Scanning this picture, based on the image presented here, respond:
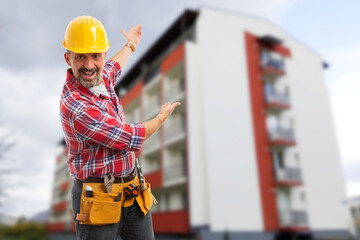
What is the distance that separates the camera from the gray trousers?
5.12 feet

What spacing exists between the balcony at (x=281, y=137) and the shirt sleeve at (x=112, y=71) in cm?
1499

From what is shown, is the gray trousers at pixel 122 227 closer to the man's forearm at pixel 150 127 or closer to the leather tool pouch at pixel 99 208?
the leather tool pouch at pixel 99 208

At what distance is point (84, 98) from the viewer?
62.2 inches

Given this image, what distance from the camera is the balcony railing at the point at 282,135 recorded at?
639 inches

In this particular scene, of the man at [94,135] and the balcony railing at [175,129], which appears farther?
the balcony railing at [175,129]

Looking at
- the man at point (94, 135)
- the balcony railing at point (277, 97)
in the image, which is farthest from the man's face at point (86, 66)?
the balcony railing at point (277, 97)

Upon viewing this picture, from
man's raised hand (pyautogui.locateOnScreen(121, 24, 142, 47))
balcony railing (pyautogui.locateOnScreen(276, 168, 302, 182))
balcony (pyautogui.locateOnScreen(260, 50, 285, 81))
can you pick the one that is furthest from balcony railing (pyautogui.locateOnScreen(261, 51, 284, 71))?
man's raised hand (pyautogui.locateOnScreen(121, 24, 142, 47))

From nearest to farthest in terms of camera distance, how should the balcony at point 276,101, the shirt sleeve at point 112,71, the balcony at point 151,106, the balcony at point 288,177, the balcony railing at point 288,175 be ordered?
the shirt sleeve at point 112,71, the balcony at point 288,177, the balcony railing at point 288,175, the balcony at point 276,101, the balcony at point 151,106

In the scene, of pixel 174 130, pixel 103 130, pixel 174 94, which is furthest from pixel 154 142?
pixel 103 130

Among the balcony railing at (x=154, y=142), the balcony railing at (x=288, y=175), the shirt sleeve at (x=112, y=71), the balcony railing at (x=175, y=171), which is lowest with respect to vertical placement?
the shirt sleeve at (x=112, y=71)

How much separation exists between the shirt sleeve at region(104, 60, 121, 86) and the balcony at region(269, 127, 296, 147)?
1499cm

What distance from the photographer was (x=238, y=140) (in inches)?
601

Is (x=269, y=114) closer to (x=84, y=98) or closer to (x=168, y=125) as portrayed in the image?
(x=168, y=125)

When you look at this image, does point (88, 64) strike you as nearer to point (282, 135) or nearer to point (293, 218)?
point (293, 218)
